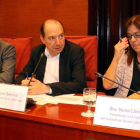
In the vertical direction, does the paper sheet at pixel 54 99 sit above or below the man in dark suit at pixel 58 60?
below

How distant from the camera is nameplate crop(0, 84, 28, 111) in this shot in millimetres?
1042

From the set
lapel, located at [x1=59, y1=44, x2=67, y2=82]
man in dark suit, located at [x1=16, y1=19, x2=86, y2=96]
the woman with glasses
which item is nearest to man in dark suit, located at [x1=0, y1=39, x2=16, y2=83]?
man in dark suit, located at [x1=16, y1=19, x2=86, y2=96]

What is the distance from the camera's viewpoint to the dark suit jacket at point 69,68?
1.53 metres

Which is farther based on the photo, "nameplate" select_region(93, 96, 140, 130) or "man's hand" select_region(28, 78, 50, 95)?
"man's hand" select_region(28, 78, 50, 95)

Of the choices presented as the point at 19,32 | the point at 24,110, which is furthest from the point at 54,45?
the point at 19,32

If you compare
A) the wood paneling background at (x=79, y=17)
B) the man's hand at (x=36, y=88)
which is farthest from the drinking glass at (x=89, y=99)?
the wood paneling background at (x=79, y=17)

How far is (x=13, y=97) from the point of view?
106cm

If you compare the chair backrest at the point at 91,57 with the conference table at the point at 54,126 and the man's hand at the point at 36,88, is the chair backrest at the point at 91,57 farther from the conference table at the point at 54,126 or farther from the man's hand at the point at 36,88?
the conference table at the point at 54,126

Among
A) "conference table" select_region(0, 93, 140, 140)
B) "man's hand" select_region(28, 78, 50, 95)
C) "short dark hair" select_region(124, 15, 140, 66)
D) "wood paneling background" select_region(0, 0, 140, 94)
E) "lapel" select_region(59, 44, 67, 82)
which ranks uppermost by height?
"wood paneling background" select_region(0, 0, 140, 94)

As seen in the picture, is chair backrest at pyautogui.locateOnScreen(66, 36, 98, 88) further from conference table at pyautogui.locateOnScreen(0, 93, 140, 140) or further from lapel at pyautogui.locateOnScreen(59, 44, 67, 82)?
conference table at pyautogui.locateOnScreen(0, 93, 140, 140)

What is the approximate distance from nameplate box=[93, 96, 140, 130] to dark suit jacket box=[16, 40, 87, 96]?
0.64 m

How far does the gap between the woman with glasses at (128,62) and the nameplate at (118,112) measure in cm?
68

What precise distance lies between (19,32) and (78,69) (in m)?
1.84

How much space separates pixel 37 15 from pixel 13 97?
7.18 feet
